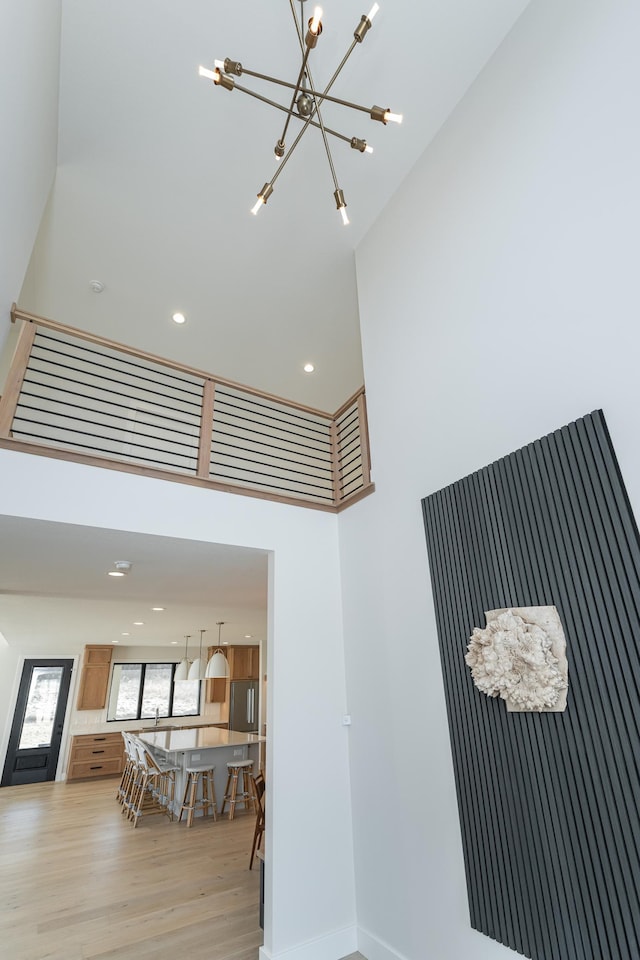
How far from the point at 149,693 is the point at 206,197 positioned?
37.3 feet

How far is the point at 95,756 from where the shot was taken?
401 inches

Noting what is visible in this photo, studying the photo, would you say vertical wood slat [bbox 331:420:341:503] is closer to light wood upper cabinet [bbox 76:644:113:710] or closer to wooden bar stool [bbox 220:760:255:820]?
wooden bar stool [bbox 220:760:255:820]

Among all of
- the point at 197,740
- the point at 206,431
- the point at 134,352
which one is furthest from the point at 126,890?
the point at 134,352

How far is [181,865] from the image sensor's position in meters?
4.77

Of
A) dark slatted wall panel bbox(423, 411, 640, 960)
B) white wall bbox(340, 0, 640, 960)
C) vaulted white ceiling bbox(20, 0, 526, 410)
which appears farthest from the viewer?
vaulted white ceiling bbox(20, 0, 526, 410)

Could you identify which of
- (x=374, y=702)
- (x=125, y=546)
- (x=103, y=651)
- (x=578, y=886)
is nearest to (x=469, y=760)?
(x=578, y=886)

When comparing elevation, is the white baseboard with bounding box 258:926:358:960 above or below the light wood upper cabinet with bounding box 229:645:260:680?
below

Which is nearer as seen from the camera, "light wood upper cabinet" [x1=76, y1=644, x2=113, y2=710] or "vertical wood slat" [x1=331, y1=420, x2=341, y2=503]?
"vertical wood slat" [x1=331, y1=420, x2=341, y2=503]

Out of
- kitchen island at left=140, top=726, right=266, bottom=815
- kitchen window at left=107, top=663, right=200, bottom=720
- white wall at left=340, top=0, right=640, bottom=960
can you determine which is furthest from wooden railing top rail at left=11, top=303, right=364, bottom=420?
kitchen window at left=107, top=663, right=200, bottom=720

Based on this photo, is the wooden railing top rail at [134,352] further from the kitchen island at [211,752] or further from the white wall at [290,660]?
the kitchen island at [211,752]

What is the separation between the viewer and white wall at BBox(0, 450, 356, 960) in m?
3.05

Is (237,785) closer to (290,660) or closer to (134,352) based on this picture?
(290,660)

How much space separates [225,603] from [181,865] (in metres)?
2.71

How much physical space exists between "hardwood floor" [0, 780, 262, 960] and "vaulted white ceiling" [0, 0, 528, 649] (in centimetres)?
266
